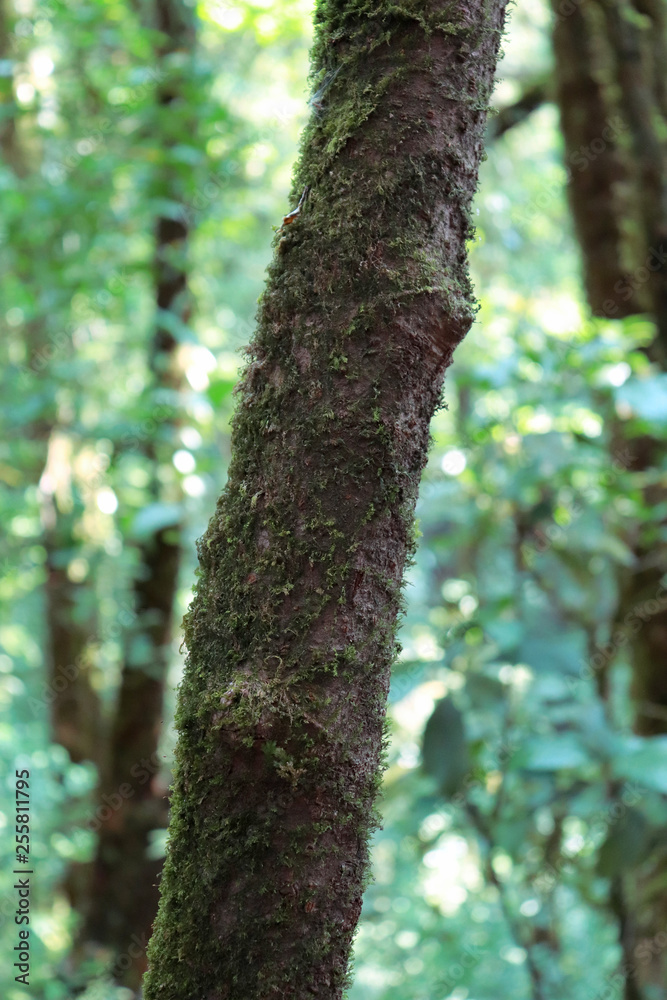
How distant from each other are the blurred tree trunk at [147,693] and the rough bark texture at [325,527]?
3035mm

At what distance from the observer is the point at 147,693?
4570 millimetres

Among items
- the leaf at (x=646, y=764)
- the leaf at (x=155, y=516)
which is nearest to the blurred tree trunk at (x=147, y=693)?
the leaf at (x=155, y=516)

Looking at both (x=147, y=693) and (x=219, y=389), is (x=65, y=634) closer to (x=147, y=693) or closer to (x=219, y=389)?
Answer: (x=147, y=693)

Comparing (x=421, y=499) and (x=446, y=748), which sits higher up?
(x=421, y=499)

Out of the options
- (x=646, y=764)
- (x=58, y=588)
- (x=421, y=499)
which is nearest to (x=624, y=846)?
(x=646, y=764)

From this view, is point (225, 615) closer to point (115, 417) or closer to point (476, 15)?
point (476, 15)

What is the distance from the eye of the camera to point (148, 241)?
17.9 ft

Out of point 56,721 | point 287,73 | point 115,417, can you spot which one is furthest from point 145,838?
point 287,73

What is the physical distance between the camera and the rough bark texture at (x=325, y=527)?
859mm

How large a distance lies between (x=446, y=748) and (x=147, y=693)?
2.48 m

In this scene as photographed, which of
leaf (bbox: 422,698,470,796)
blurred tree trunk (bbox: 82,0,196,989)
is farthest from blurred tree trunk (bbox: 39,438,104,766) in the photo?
leaf (bbox: 422,698,470,796)

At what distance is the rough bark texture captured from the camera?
859mm

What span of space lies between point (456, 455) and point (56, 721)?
3.37m

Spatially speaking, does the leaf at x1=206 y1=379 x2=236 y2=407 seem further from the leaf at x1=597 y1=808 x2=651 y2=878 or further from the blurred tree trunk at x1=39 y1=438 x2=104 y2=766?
the blurred tree trunk at x1=39 y1=438 x2=104 y2=766
